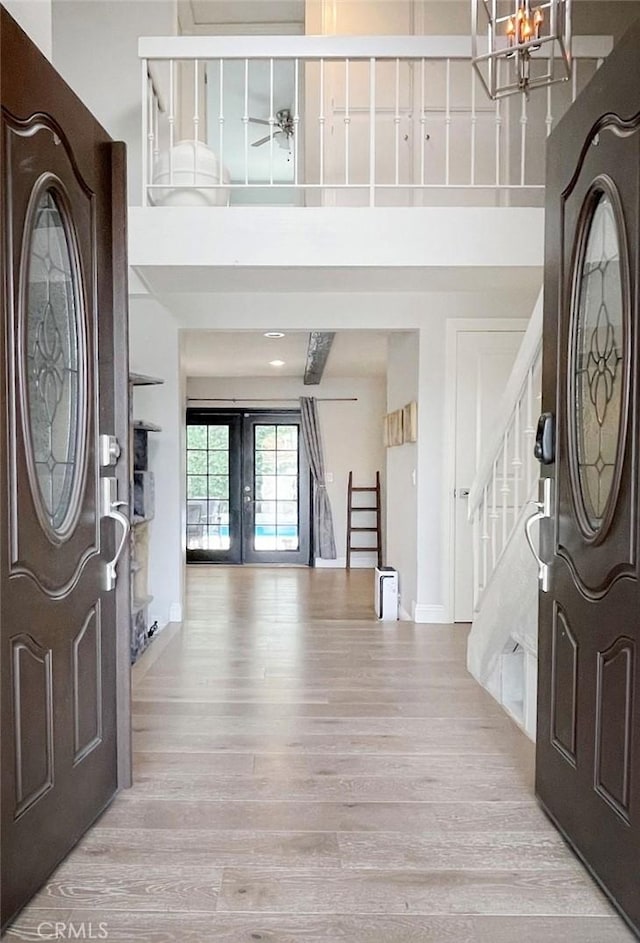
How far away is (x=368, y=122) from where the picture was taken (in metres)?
4.62

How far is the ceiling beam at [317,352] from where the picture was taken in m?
5.46

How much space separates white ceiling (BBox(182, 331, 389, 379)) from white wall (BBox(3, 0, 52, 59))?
2.93 meters

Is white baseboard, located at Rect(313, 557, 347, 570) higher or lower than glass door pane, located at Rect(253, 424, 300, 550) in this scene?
lower

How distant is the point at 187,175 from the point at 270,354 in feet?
11.2

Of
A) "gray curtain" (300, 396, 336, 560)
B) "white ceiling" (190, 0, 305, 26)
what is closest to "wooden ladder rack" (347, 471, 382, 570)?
"gray curtain" (300, 396, 336, 560)

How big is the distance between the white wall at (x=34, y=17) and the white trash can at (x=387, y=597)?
3.88m

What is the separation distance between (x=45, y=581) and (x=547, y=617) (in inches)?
59.4

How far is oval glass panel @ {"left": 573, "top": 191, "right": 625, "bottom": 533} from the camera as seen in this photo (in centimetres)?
168

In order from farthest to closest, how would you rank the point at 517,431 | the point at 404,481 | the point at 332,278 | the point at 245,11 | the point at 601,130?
the point at 245,11 → the point at 404,481 → the point at 332,278 → the point at 517,431 → the point at 601,130

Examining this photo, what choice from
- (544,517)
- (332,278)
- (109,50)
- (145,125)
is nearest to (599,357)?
(544,517)

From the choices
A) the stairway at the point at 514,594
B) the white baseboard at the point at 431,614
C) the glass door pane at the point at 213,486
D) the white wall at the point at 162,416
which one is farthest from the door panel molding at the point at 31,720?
the glass door pane at the point at 213,486

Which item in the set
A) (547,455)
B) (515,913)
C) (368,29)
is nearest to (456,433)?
(547,455)

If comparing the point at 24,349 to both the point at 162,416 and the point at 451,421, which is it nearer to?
the point at 162,416

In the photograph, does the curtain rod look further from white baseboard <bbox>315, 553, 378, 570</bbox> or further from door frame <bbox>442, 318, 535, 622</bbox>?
door frame <bbox>442, 318, 535, 622</bbox>
